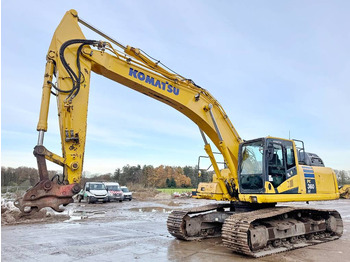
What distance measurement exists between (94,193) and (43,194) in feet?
63.4

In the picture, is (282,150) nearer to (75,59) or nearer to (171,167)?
(75,59)

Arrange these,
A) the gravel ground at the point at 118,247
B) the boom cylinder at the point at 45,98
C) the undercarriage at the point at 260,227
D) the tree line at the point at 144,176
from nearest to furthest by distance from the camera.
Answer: the boom cylinder at the point at 45,98 → the gravel ground at the point at 118,247 → the undercarriage at the point at 260,227 → the tree line at the point at 144,176

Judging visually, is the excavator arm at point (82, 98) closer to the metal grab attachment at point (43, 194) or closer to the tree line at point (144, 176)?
the metal grab attachment at point (43, 194)

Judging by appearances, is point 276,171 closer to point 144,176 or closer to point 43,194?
point 43,194

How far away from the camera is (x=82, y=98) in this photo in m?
6.86

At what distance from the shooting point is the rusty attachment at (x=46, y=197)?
5.41 meters

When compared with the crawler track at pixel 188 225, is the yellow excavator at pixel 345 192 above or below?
above

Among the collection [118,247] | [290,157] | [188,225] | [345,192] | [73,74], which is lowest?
[118,247]

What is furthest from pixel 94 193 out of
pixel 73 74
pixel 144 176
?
pixel 144 176

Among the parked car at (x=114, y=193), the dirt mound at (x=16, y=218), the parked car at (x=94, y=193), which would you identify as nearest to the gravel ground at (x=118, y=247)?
the dirt mound at (x=16, y=218)

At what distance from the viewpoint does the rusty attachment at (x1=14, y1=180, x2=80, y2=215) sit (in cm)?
541

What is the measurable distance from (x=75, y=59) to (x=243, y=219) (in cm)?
542

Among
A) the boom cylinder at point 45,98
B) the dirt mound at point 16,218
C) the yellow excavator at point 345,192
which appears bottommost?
the dirt mound at point 16,218

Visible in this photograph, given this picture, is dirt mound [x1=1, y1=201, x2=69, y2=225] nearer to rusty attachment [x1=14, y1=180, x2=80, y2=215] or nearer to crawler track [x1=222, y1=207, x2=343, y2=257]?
rusty attachment [x1=14, y1=180, x2=80, y2=215]
